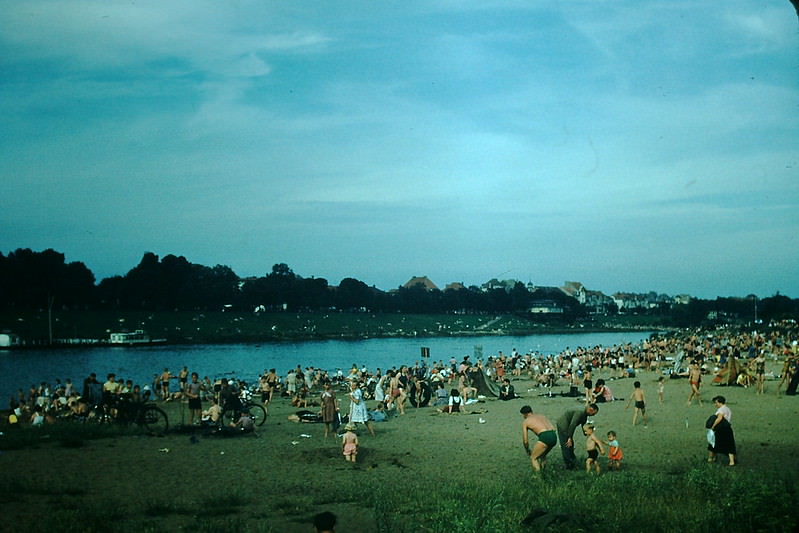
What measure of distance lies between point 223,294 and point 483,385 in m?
109

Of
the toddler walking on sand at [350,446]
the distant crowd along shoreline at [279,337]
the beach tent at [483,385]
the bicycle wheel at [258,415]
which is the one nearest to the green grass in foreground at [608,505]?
the toddler walking on sand at [350,446]

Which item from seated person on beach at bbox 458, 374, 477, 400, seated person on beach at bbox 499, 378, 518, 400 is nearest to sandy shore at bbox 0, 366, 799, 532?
seated person on beach at bbox 458, 374, 477, 400

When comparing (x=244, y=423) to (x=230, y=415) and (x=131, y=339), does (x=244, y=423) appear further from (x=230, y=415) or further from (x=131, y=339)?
(x=131, y=339)

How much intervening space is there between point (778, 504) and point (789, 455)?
8.04m

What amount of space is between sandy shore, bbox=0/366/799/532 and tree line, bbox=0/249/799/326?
10075cm

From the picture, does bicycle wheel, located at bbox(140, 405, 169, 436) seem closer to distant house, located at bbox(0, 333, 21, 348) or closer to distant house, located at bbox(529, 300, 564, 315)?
distant house, located at bbox(0, 333, 21, 348)

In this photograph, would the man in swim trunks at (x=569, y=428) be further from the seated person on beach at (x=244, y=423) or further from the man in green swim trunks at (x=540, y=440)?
the seated person on beach at (x=244, y=423)

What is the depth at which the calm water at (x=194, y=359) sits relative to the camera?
60656mm

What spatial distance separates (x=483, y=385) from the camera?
30.0m

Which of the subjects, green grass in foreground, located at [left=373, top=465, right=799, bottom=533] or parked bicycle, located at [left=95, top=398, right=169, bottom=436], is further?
parked bicycle, located at [left=95, top=398, right=169, bottom=436]

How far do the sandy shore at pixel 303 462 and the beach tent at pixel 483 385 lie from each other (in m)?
6.60

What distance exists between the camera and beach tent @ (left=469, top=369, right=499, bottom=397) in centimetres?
2994

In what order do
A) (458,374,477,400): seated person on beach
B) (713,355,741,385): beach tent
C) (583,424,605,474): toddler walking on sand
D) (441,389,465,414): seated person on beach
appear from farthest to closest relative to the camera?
(713,355,741,385): beach tent < (458,374,477,400): seated person on beach < (441,389,465,414): seated person on beach < (583,424,605,474): toddler walking on sand

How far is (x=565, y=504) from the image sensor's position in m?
10.0
